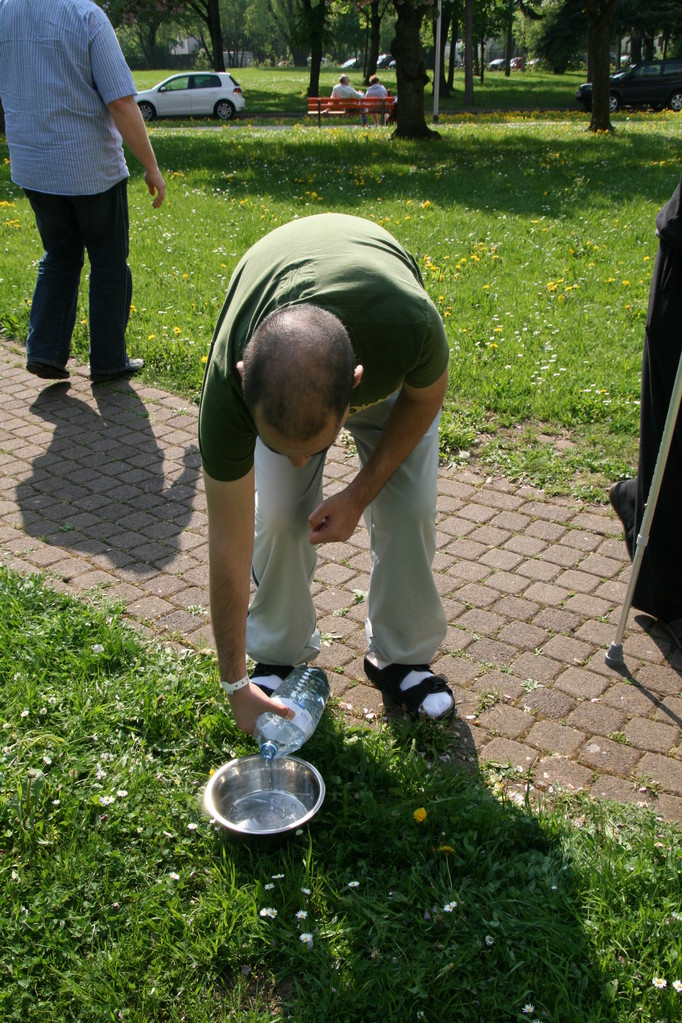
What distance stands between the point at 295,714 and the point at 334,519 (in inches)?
25.4

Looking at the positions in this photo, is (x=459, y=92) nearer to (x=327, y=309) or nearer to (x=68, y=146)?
(x=68, y=146)

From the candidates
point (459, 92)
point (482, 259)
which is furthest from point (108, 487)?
point (459, 92)

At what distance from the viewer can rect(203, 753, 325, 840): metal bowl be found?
→ 2711mm

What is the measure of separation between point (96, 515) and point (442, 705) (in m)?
2.23

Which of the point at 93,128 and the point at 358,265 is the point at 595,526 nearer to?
the point at 358,265

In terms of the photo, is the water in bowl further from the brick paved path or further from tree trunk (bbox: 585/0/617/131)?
tree trunk (bbox: 585/0/617/131)

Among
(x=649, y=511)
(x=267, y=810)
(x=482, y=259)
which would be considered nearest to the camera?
(x=267, y=810)

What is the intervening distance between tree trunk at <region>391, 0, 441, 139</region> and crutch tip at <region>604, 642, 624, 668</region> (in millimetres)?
15851

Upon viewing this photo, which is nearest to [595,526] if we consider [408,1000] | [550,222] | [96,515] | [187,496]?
[187,496]

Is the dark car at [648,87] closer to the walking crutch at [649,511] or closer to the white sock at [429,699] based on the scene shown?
the walking crutch at [649,511]

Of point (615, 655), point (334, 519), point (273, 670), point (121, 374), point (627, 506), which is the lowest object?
point (615, 655)

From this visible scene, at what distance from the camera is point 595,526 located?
179 inches

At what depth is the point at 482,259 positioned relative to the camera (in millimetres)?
8727

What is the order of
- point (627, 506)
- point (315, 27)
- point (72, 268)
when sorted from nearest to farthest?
point (627, 506), point (72, 268), point (315, 27)
